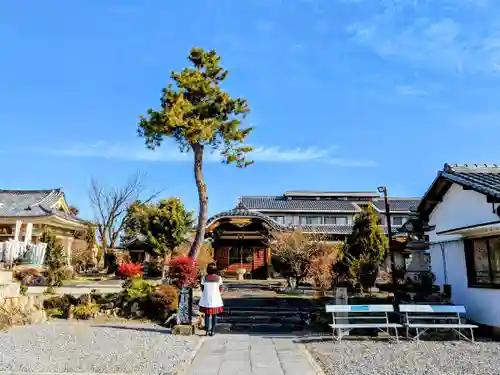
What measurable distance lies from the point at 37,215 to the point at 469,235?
2415 cm

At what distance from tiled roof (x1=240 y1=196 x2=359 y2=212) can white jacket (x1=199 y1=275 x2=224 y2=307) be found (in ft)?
88.0

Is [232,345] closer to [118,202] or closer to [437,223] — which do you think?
[437,223]

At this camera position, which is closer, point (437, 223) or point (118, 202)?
point (437, 223)

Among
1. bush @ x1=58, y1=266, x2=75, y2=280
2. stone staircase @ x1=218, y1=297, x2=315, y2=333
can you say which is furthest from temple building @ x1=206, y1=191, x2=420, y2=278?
bush @ x1=58, y1=266, x2=75, y2=280

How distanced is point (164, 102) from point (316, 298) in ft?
32.0

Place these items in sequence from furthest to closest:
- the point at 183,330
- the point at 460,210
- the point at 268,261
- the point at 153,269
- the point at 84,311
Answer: the point at 268,261
the point at 153,269
the point at 84,311
the point at 460,210
the point at 183,330

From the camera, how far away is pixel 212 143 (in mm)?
15898

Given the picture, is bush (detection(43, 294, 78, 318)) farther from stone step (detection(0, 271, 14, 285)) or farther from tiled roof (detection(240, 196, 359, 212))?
tiled roof (detection(240, 196, 359, 212))

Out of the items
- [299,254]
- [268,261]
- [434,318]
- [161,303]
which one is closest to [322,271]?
[299,254]

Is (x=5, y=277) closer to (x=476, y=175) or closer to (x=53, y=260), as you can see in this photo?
(x=53, y=260)

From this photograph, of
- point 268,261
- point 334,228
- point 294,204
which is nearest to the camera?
point 268,261

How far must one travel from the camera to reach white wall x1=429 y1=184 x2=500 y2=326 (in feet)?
30.0

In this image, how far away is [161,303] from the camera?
11.3m

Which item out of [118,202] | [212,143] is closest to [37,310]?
[212,143]
